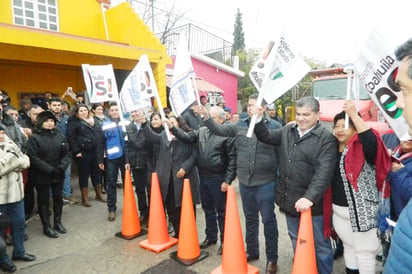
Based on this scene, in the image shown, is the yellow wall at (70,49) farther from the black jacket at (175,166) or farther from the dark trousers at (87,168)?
the black jacket at (175,166)

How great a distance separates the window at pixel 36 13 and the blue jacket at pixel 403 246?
1119cm

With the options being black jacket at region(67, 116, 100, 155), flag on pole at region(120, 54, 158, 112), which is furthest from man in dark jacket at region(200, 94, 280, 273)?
black jacket at region(67, 116, 100, 155)

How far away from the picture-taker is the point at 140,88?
4.59 m

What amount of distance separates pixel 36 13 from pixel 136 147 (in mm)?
7609

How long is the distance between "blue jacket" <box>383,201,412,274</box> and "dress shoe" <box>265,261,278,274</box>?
8.19 feet

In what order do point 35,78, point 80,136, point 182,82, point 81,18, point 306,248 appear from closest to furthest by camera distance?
point 306,248, point 182,82, point 80,136, point 35,78, point 81,18

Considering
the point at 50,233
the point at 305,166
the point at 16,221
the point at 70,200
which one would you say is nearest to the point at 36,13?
the point at 70,200

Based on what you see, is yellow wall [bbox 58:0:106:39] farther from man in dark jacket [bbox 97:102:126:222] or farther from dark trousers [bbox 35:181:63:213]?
dark trousers [bbox 35:181:63:213]

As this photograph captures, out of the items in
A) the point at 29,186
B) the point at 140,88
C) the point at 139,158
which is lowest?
the point at 29,186

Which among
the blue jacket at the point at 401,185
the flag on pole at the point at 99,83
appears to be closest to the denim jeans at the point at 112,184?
the flag on pole at the point at 99,83

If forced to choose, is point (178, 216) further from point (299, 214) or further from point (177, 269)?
point (299, 214)

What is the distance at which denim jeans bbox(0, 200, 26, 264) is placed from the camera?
388 cm

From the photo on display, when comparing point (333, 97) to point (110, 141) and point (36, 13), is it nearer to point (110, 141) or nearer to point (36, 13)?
point (110, 141)

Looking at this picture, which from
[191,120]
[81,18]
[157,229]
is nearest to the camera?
[157,229]
